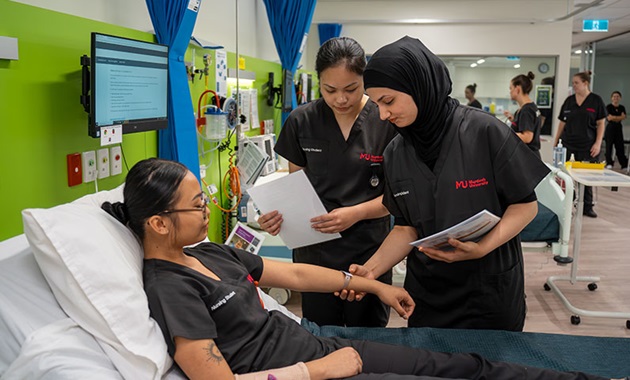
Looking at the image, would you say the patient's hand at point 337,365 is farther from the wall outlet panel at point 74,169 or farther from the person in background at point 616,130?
the person in background at point 616,130

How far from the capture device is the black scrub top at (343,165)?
7.17 feet

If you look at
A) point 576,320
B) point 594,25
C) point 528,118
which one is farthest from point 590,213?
point 576,320

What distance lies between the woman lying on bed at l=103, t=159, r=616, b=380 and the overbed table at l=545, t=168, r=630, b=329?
7.70 ft

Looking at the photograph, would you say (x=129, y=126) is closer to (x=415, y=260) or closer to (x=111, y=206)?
(x=111, y=206)

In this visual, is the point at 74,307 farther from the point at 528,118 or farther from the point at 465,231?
the point at 528,118

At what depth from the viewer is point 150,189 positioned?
4.94 feet

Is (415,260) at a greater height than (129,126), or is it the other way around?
(129,126)

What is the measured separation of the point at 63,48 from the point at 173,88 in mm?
703

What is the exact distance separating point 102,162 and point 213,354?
124cm

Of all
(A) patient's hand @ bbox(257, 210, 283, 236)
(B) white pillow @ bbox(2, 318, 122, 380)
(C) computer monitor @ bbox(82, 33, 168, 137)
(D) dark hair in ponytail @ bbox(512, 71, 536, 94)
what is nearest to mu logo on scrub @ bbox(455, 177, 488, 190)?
(A) patient's hand @ bbox(257, 210, 283, 236)

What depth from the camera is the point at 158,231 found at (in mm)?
1520

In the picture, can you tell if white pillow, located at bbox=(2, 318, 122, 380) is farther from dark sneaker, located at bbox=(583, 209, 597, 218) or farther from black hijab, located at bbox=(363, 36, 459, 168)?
dark sneaker, located at bbox=(583, 209, 597, 218)

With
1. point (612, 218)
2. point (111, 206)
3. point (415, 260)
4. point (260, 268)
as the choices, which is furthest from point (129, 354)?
point (612, 218)

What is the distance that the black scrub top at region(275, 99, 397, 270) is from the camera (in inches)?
86.0
